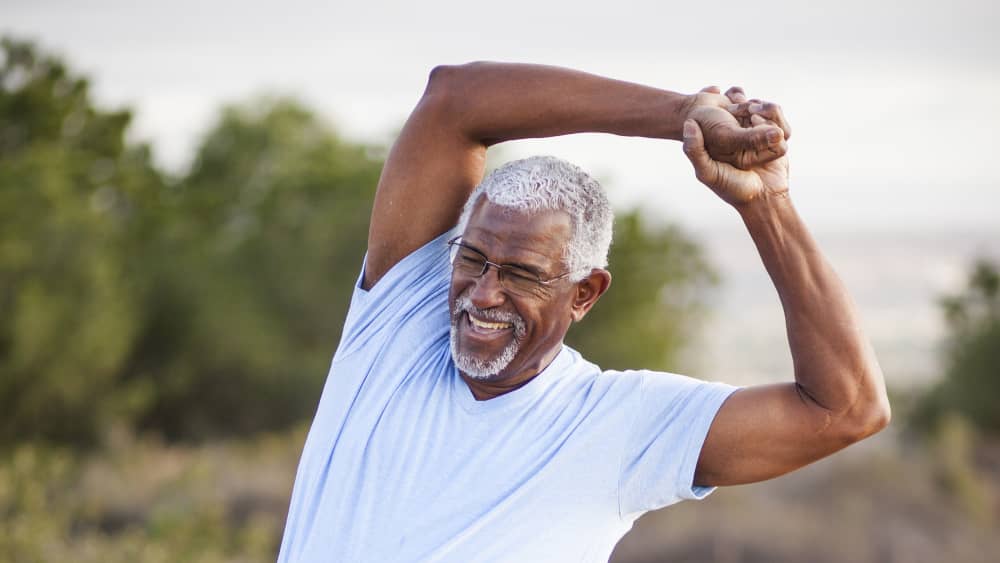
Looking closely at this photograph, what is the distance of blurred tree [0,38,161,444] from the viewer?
1271 centimetres

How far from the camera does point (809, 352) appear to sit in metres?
2.19

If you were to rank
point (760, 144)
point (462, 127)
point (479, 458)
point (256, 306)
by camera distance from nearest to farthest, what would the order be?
1. point (760, 144)
2. point (479, 458)
3. point (462, 127)
4. point (256, 306)

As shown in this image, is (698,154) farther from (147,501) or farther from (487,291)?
(147,501)

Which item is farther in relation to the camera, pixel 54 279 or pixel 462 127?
pixel 54 279

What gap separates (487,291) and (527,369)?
198mm

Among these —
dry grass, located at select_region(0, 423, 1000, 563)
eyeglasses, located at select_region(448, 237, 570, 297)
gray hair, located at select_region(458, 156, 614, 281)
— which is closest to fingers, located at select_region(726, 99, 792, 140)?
gray hair, located at select_region(458, 156, 614, 281)

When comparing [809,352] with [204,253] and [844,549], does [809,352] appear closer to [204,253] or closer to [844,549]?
[844,549]

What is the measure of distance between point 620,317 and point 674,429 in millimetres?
13354

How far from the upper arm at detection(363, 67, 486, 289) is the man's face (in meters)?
0.23

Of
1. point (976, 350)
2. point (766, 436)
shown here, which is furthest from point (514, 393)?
point (976, 350)

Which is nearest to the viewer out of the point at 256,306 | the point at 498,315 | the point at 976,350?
the point at 498,315

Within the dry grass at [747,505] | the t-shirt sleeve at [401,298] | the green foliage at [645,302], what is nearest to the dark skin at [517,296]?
the t-shirt sleeve at [401,298]

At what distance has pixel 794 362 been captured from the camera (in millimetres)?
2209

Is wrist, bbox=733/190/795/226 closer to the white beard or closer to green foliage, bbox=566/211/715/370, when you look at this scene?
the white beard
